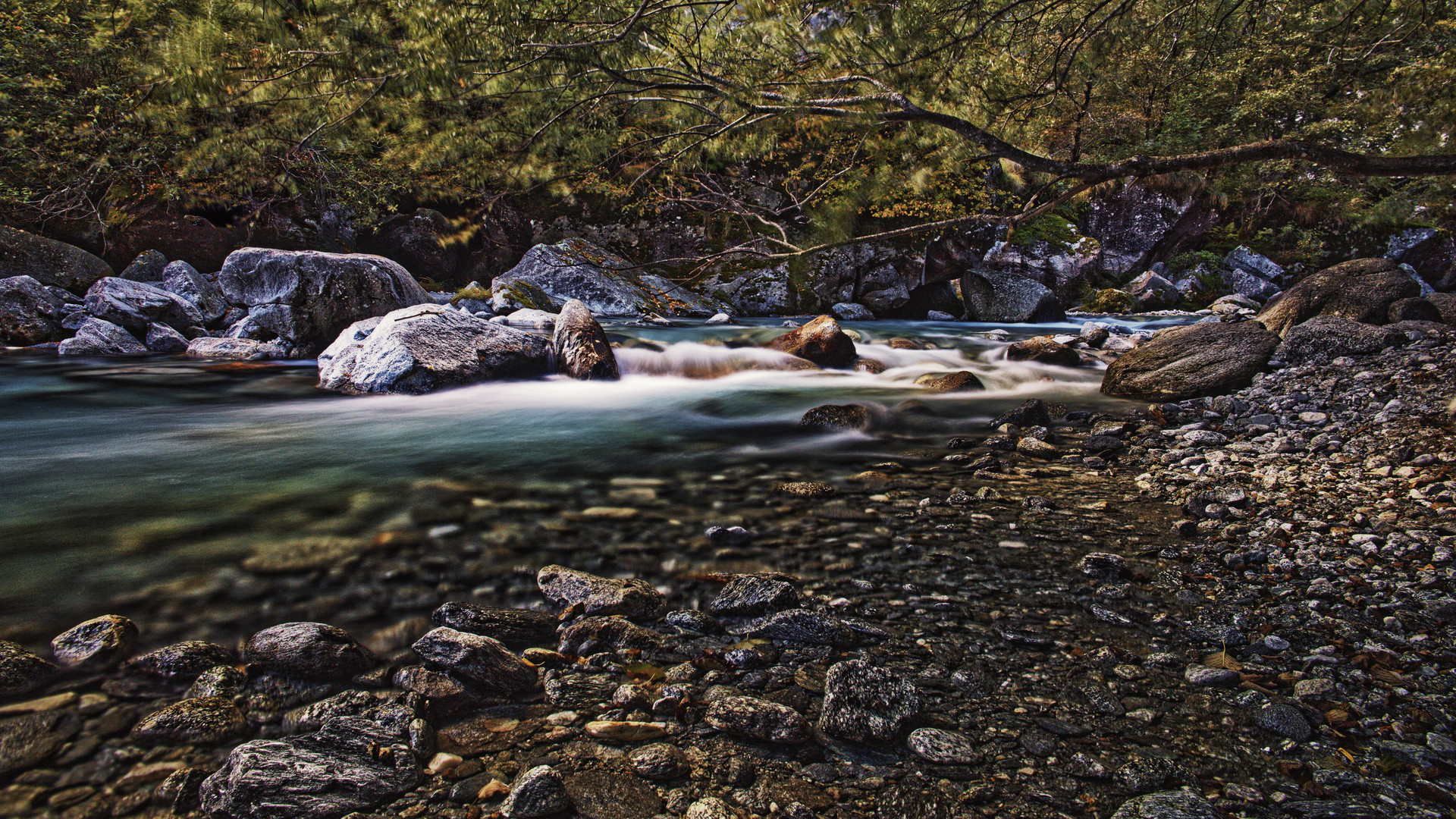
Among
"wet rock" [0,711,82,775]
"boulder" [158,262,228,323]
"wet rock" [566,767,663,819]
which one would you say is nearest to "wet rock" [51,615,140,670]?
"wet rock" [0,711,82,775]

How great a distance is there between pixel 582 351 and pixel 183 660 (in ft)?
21.0

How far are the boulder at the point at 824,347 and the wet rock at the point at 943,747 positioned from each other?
7.91m

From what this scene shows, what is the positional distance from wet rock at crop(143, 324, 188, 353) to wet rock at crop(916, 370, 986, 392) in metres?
11.9

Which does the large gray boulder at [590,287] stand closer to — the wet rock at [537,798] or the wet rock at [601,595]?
the wet rock at [601,595]

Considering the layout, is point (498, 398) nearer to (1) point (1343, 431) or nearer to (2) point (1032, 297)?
(1) point (1343, 431)

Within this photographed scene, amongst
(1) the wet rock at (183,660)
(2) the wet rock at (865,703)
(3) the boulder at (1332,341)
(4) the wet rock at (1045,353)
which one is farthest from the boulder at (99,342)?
(3) the boulder at (1332,341)

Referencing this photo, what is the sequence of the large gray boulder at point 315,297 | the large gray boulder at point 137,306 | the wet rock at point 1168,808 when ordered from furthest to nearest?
the large gray boulder at point 137,306 < the large gray boulder at point 315,297 < the wet rock at point 1168,808

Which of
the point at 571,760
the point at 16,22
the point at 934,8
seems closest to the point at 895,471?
the point at 934,8

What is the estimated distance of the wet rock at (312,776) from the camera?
4.71 feet

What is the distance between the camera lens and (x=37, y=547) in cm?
295

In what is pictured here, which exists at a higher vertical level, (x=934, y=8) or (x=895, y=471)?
(x=934, y=8)

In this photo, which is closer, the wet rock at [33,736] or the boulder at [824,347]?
the wet rock at [33,736]

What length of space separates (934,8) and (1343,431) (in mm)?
4284

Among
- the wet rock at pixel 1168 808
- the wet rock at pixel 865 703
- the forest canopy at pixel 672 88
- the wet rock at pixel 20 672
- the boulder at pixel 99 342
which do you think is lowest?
the wet rock at pixel 1168 808
